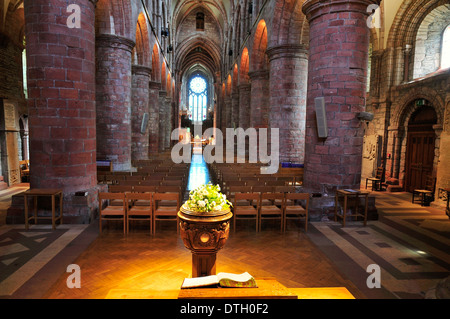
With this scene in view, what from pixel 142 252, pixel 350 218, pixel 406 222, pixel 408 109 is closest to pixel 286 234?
pixel 350 218

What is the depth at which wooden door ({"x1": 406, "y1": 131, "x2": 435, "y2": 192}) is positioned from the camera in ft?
34.0

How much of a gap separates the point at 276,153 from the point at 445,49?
7.45 metres

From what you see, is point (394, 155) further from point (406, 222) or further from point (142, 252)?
point (142, 252)

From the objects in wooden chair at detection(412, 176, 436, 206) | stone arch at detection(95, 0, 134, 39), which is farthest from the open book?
stone arch at detection(95, 0, 134, 39)

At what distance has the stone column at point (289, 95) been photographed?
1152cm

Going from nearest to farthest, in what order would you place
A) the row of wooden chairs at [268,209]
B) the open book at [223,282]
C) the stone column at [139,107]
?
the open book at [223,282], the row of wooden chairs at [268,209], the stone column at [139,107]

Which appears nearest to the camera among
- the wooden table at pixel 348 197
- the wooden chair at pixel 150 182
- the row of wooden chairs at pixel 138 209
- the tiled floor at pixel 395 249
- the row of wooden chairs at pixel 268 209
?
the tiled floor at pixel 395 249

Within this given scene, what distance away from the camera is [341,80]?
700cm

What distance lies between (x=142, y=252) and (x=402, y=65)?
497 inches

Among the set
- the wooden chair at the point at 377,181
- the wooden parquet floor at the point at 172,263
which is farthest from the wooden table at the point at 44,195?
the wooden chair at the point at 377,181

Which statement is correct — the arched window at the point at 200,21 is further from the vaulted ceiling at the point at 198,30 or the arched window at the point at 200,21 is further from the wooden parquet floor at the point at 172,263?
the wooden parquet floor at the point at 172,263

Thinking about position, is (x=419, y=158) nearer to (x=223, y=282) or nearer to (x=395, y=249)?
(x=395, y=249)

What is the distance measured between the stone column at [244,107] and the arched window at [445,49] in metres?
11.6

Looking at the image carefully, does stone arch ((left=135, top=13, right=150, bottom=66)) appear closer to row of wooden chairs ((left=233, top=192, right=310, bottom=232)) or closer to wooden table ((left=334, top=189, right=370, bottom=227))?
row of wooden chairs ((left=233, top=192, right=310, bottom=232))
